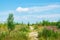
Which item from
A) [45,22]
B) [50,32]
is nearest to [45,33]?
[50,32]

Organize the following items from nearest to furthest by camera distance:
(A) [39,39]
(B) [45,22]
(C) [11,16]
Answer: (A) [39,39] < (C) [11,16] < (B) [45,22]

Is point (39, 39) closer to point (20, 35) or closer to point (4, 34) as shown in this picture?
point (20, 35)

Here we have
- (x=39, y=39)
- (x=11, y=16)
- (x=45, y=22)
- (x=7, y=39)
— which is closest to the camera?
(x=7, y=39)

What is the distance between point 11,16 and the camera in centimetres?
2527

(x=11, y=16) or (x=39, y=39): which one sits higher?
(x=11, y=16)

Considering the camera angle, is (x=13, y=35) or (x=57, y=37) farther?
(x=57, y=37)

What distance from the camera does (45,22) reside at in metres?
35.4

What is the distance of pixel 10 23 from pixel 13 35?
7.52 m

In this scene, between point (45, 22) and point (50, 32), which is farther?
point (45, 22)

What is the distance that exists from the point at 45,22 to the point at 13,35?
695 inches

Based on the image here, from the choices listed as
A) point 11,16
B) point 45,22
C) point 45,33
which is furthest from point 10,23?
point 45,22

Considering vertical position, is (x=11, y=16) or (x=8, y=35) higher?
(x=11, y=16)

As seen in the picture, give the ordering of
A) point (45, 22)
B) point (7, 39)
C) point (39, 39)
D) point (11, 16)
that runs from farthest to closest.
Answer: point (45, 22)
point (11, 16)
point (39, 39)
point (7, 39)

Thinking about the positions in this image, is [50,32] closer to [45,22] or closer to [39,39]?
Result: [39,39]
